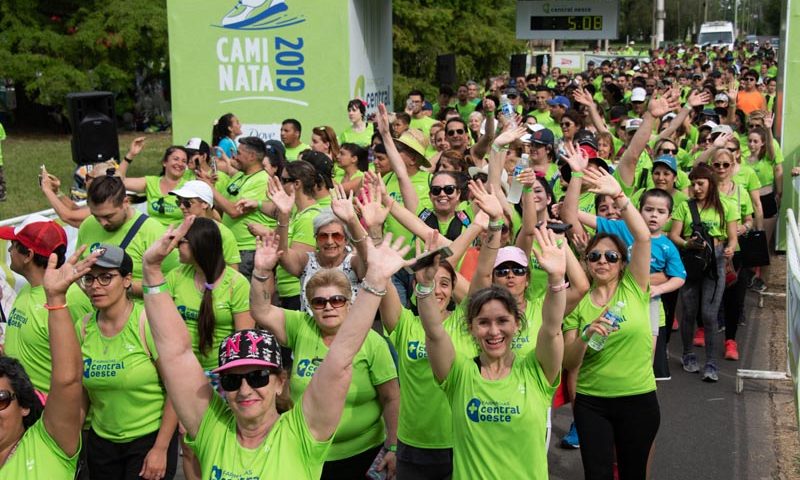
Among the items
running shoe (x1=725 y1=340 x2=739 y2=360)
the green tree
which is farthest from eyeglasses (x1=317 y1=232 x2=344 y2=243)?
the green tree

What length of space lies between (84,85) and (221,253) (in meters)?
25.7

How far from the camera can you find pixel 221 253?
224 inches

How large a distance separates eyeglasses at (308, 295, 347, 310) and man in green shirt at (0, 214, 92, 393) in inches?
55.8

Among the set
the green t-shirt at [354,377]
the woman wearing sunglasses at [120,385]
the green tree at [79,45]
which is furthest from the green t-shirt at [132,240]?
the green tree at [79,45]

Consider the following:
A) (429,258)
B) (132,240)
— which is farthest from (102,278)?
(132,240)

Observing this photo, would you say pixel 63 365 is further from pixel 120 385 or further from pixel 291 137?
pixel 291 137

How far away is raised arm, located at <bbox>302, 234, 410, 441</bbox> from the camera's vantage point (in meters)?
3.46

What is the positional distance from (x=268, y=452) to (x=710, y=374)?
235 inches

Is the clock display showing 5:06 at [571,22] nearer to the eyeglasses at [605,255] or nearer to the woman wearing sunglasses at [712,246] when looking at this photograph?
the woman wearing sunglasses at [712,246]

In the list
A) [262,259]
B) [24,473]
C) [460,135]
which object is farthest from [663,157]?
[24,473]

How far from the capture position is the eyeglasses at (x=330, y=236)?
5.80 metres

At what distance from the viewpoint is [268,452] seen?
3496mm

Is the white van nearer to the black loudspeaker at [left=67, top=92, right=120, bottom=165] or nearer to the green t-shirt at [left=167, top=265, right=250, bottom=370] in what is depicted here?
the black loudspeaker at [left=67, top=92, right=120, bottom=165]

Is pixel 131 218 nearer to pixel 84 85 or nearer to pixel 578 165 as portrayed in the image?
pixel 578 165
